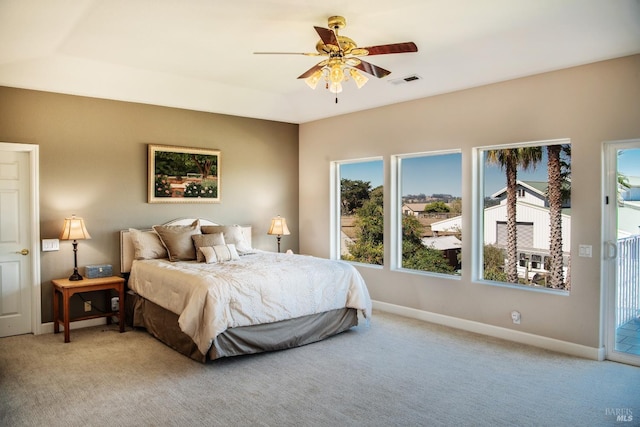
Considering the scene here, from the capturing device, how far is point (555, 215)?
4605 mm

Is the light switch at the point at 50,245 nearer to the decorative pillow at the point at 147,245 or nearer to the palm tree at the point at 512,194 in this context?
the decorative pillow at the point at 147,245

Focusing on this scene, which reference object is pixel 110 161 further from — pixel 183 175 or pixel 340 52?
pixel 340 52

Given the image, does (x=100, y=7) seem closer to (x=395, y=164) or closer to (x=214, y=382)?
(x=214, y=382)

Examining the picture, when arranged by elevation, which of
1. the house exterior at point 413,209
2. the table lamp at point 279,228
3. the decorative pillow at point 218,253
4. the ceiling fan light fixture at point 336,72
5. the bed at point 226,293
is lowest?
the bed at point 226,293

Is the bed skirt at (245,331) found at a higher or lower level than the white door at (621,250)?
lower

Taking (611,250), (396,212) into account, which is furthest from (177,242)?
(611,250)

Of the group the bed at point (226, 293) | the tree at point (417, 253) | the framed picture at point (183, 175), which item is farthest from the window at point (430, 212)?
the framed picture at point (183, 175)

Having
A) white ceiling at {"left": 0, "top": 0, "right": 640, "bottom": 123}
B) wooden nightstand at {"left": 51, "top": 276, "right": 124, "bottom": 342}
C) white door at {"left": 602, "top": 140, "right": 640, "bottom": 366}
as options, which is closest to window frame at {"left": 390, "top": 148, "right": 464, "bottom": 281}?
white ceiling at {"left": 0, "top": 0, "right": 640, "bottom": 123}

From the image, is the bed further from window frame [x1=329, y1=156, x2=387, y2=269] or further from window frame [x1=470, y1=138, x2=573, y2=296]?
window frame [x1=329, y1=156, x2=387, y2=269]

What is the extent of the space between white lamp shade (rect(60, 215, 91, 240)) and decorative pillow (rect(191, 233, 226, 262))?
117cm

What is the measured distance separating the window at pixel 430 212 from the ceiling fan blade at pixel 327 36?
103 inches

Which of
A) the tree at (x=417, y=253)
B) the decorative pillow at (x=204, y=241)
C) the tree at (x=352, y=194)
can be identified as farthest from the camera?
the tree at (x=352, y=194)

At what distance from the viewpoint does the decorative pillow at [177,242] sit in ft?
17.5

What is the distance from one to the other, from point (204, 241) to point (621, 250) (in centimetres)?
427
